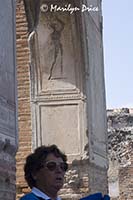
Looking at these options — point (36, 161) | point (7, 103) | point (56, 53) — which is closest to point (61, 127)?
point (56, 53)

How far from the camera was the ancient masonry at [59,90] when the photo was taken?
31.7 ft

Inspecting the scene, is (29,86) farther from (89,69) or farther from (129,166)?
(129,166)

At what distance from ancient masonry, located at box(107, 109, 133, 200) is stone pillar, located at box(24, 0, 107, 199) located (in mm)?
5510

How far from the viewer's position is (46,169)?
3443 mm

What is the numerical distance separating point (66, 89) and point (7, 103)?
3465 mm

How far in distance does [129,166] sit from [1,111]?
9.92 meters

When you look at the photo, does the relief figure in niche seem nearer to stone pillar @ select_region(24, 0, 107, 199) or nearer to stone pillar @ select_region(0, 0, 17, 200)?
stone pillar @ select_region(24, 0, 107, 199)

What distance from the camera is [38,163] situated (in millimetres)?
3480

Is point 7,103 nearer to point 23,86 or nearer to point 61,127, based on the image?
point 23,86

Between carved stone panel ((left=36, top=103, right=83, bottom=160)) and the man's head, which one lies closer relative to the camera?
the man's head

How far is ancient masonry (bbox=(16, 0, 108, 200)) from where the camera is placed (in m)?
9.65

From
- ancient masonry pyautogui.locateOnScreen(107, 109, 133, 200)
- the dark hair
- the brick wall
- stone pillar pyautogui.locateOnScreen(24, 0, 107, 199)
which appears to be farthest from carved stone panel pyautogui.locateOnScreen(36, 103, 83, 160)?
the dark hair

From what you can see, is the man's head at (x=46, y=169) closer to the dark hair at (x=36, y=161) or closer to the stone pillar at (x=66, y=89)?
the dark hair at (x=36, y=161)

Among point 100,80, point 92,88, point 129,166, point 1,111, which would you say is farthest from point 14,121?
point 129,166
